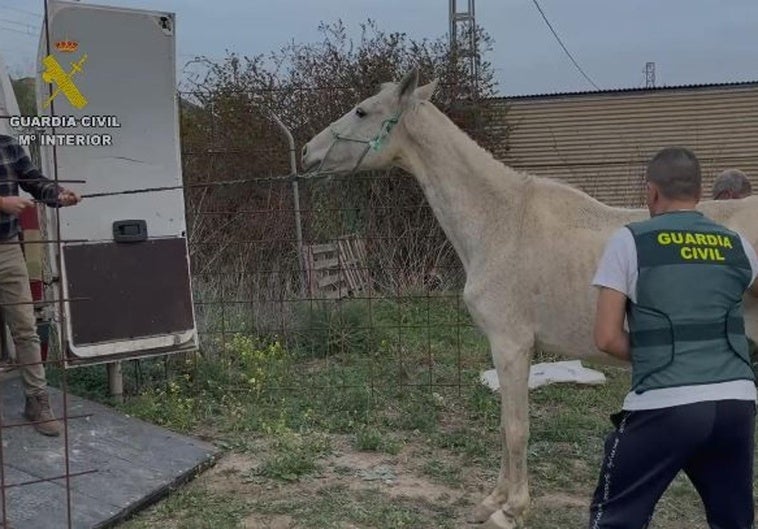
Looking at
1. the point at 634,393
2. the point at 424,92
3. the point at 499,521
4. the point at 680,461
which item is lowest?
the point at 499,521

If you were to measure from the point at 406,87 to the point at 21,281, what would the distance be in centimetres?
261

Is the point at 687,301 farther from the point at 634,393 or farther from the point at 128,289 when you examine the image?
the point at 128,289

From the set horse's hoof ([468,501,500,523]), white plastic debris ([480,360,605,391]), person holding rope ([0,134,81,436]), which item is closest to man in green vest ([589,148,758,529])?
horse's hoof ([468,501,500,523])

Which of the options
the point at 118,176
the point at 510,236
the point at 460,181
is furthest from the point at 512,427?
the point at 118,176

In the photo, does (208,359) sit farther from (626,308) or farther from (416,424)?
(626,308)

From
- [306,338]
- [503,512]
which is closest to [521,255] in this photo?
[503,512]

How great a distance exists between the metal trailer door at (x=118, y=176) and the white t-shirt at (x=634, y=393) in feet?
13.0

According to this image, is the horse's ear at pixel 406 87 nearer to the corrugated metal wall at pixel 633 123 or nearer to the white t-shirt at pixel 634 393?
the white t-shirt at pixel 634 393

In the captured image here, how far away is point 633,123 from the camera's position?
17.7m

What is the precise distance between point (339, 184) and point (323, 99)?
3.17m

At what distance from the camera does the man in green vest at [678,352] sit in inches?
107

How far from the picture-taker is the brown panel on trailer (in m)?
5.79

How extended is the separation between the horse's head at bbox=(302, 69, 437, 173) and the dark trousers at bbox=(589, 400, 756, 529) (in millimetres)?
2436

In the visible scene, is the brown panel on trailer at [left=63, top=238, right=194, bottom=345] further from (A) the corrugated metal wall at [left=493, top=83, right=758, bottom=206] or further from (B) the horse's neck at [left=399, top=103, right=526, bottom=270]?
(A) the corrugated metal wall at [left=493, top=83, right=758, bottom=206]
